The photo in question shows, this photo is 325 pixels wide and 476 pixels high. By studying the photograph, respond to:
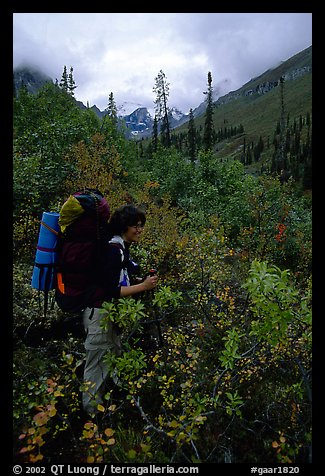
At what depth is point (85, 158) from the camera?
9.02m

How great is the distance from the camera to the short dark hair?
3.23 metres

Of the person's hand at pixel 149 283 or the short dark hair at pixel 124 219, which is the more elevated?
the short dark hair at pixel 124 219

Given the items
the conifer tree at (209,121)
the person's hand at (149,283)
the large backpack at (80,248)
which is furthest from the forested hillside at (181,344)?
the conifer tree at (209,121)

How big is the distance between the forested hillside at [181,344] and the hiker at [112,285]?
0.19 metres

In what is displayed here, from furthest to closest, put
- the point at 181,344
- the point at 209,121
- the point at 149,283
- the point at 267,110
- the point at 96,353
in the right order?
the point at 267,110 < the point at 209,121 < the point at 181,344 < the point at 96,353 < the point at 149,283

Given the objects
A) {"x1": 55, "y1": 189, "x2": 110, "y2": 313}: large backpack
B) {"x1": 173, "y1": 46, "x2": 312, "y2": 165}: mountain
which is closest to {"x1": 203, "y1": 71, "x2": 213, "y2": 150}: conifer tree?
{"x1": 173, "y1": 46, "x2": 312, "y2": 165}: mountain

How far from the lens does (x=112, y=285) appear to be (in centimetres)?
299

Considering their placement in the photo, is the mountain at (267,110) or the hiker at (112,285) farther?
the mountain at (267,110)

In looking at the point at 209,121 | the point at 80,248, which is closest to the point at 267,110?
the point at 209,121

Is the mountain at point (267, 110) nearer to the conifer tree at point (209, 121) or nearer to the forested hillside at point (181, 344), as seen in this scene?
the conifer tree at point (209, 121)

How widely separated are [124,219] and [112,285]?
78 centimetres

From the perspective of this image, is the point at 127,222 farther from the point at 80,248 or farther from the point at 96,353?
the point at 96,353

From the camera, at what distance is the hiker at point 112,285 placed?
2998 millimetres
